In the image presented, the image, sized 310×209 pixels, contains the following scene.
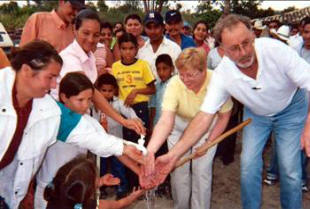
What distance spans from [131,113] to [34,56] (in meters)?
2.01

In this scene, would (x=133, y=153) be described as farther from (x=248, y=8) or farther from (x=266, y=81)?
(x=248, y=8)

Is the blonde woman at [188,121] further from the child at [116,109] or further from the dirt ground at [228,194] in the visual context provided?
the child at [116,109]

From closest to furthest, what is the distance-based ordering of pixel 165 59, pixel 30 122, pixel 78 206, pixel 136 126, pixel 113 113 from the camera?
1. pixel 78 206
2. pixel 30 122
3. pixel 136 126
4. pixel 113 113
5. pixel 165 59

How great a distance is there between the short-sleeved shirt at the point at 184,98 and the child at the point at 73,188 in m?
1.23

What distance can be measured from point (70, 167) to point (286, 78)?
1679 mm

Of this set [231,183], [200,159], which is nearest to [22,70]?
[200,159]

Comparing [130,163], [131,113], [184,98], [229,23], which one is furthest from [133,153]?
[131,113]

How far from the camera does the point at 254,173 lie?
298 centimetres

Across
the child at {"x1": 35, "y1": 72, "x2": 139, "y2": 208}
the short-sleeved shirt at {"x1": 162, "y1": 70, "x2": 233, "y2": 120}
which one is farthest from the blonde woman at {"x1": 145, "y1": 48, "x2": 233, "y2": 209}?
the child at {"x1": 35, "y1": 72, "x2": 139, "y2": 208}

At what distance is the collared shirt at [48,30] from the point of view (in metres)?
3.49

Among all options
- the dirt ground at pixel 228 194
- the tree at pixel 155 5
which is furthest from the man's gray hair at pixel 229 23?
the tree at pixel 155 5

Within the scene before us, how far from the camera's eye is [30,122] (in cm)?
219

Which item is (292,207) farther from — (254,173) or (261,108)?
(261,108)

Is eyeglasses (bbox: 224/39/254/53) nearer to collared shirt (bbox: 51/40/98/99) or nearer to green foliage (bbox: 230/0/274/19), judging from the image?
collared shirt (bbox: 51/40/98/99)
